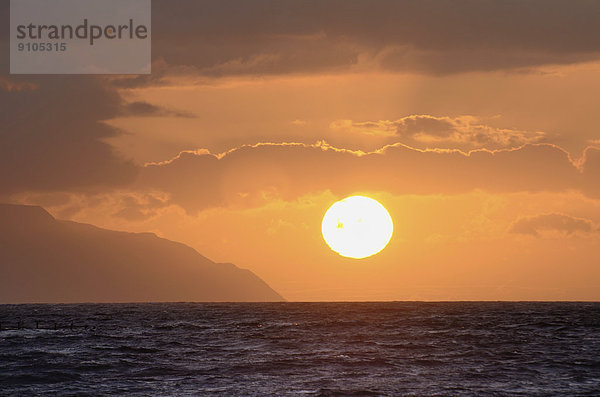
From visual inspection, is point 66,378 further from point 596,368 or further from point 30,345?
point 596,368

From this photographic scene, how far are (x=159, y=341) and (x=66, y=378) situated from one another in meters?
37.5

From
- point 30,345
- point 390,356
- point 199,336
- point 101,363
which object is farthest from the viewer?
point 199,336

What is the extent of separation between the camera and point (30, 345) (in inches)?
3701

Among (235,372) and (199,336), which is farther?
(199,336)

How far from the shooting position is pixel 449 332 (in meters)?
119

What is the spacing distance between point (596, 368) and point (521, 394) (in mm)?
17090

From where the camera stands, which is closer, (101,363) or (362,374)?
(362,374)

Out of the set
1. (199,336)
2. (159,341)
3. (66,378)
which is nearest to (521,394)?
(66,378)

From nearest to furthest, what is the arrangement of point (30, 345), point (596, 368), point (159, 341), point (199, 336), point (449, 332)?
point (596, 368) → point (30, 345) → point (159, 341) → point (199, 336) → point (449, 332)

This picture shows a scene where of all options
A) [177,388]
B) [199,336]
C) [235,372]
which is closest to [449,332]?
[199,336]

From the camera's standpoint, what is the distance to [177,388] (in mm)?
57562

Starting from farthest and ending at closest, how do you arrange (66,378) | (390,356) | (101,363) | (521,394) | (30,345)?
(30,345)
(390,356)
(101,363)
(66,378)
(521,394)

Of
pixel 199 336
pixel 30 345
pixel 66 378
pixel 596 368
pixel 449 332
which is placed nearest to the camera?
pixel 66 378

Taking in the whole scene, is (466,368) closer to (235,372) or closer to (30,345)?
(235,372)
